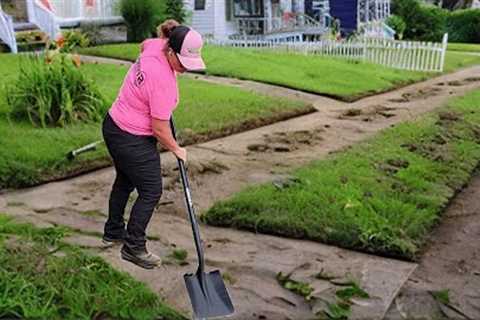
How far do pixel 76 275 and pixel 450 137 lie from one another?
5865 mm

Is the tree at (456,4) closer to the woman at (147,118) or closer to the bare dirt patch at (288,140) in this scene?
the bare dirt patch at (288,140)

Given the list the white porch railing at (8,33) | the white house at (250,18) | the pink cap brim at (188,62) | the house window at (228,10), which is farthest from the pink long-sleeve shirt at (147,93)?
the house window at (228,10)

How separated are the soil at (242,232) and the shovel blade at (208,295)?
0.09 m

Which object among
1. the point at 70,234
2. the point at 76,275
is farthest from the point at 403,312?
the point at 70,234

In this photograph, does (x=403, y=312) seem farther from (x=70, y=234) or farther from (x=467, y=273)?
(x=70, y=234)

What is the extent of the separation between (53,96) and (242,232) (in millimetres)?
3680

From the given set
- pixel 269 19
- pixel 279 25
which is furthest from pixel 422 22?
pixel 269 19

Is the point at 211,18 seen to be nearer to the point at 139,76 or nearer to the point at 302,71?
the point at 302,71

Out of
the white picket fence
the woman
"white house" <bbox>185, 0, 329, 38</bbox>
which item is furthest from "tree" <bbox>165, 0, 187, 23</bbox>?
the woman

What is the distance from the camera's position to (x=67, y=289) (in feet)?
11.8

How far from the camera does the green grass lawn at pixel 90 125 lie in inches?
249

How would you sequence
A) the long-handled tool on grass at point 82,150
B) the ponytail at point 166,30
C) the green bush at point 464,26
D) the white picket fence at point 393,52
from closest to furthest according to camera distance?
the ponytail at point 166,30 < the long-handled tool on grass at point 82,150 < the white picket fence at point 393,52 < the green bush at point 464,26

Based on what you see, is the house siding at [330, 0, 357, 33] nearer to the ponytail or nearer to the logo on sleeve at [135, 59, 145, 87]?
the ponytail

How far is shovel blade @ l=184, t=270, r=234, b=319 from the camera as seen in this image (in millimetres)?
3551
